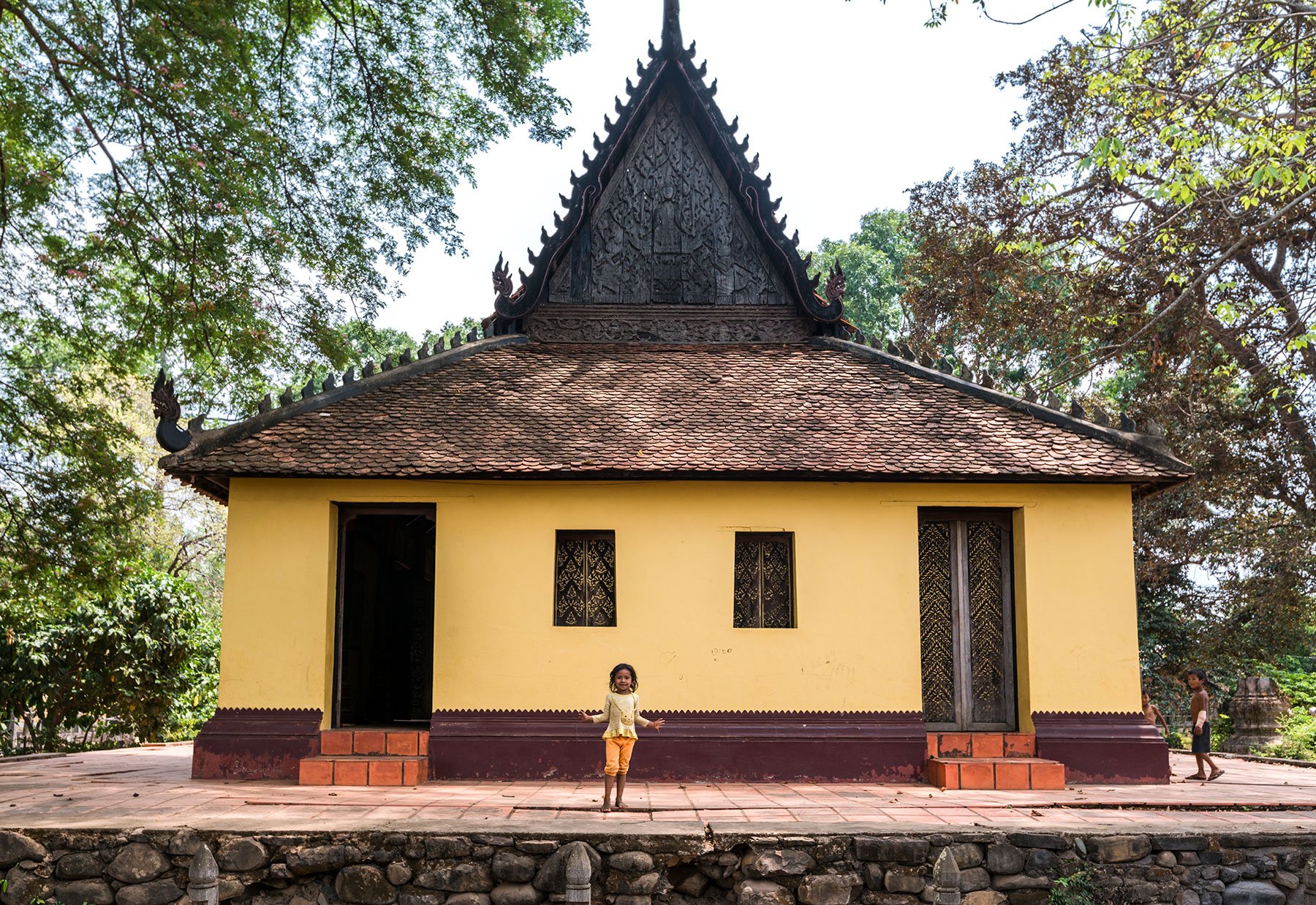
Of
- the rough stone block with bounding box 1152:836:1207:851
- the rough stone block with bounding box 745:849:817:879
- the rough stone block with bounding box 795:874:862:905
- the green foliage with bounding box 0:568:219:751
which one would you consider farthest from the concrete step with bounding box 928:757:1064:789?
the green foliage with bounding box 0:568:219:751

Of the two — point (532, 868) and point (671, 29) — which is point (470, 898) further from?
point (671, 29)

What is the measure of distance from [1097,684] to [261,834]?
25.8 ft

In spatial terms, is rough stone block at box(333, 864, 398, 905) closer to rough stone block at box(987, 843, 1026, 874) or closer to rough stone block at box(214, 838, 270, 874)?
rough stone block at box(214, 838, 270, 874)

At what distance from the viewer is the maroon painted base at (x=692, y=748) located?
1051 centimetres

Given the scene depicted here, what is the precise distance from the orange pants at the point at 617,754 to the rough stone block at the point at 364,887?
186cm

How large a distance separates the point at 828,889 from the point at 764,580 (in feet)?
13.5

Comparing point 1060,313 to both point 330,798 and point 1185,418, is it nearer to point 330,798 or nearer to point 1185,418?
point 1185,418

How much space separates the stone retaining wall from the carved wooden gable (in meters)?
7.70

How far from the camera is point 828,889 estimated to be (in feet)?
24.0

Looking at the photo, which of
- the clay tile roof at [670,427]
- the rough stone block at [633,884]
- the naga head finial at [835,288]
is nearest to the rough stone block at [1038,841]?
the rough stone block at [633,884]

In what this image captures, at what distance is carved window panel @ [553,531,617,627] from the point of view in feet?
36.1

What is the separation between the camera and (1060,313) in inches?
655

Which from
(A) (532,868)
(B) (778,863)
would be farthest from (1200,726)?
(A) (532,868)

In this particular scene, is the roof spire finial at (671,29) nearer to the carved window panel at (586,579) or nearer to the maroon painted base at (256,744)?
the carved window panel at (586,579)
